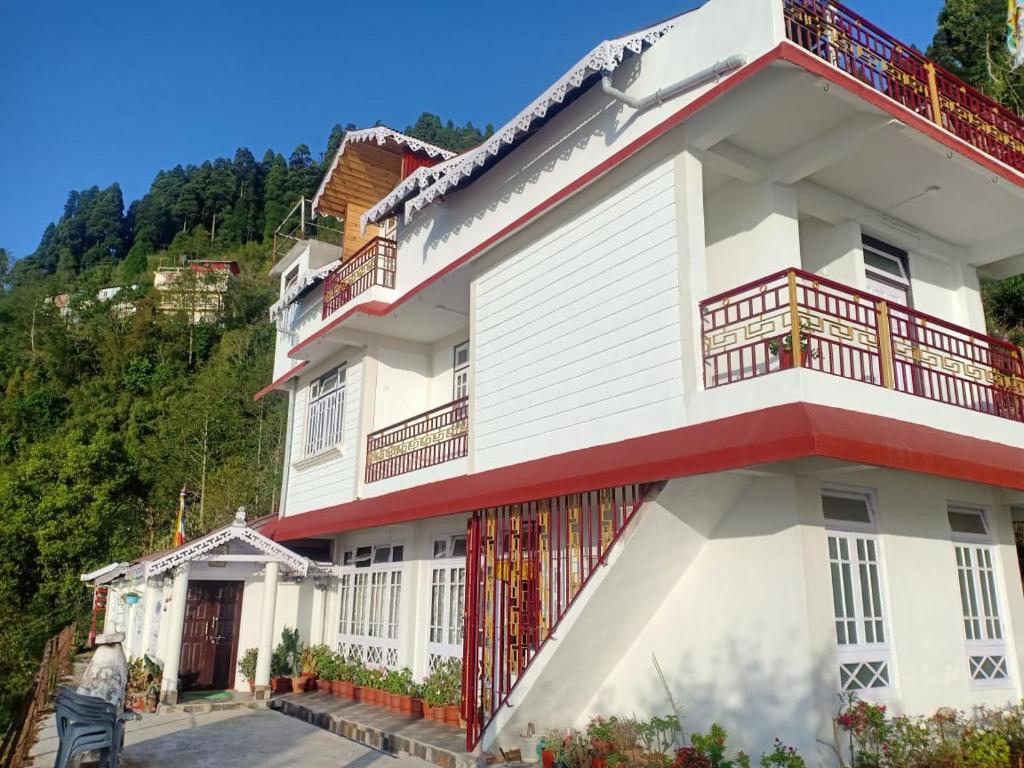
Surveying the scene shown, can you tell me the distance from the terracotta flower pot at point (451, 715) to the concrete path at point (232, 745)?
3.78ft

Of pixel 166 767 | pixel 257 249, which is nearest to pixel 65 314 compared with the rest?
pixel 257 249

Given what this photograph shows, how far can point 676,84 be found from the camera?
7000 mm

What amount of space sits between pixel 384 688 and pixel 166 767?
3.87 meters

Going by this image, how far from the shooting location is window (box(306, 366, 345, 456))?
13.8 meters

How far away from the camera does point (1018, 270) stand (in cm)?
1011

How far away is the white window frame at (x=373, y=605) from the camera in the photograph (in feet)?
39.0

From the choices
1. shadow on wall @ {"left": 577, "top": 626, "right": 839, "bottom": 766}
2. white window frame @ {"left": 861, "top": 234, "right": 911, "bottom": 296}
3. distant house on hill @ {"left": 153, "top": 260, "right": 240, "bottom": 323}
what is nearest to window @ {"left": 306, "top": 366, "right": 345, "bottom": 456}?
shadow on wall @ {"left": 577, "top": 626, "right": 839, "bottom": 766}

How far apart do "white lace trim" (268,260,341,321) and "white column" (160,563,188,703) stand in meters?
5.29

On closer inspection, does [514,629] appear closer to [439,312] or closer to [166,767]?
[166,767]

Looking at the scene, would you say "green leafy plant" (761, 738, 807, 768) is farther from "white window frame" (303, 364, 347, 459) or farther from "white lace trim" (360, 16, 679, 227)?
"white window frame" (303, 364, 347, 459)

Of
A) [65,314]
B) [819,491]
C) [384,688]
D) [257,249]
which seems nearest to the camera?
[819,491]

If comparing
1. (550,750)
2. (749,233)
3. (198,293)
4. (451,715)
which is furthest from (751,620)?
(198,293)

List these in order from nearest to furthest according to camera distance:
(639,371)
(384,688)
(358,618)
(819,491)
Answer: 1. (819,491)
2. (639,371)
3. (384,688)
4. (358,618)

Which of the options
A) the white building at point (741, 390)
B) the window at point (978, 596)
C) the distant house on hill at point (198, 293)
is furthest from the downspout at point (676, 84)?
the distant house on hill at point (198, 293)
